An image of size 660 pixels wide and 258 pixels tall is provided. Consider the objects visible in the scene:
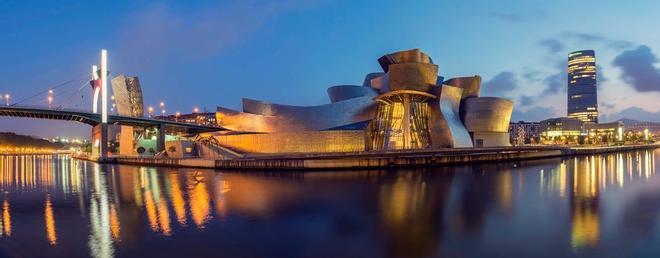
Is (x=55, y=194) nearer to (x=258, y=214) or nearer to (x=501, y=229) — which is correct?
(x=258, y=214)

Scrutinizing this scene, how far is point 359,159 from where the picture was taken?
3431cm

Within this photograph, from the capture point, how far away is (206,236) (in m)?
11.7

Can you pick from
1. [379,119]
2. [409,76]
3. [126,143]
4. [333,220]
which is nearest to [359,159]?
[333,220]

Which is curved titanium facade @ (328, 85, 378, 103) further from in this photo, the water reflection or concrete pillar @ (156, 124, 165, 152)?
the water reflection

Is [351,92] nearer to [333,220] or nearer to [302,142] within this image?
[302,142]

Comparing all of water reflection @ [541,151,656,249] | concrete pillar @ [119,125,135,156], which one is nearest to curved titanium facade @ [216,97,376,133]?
concrete pillar @ [119,125,135,156]

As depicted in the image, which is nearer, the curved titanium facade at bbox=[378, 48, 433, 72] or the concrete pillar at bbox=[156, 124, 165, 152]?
the curved titanium facade at bbox=[378, 48, 433, 72]

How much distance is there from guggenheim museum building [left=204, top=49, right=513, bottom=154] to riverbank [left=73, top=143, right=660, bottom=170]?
8553mm

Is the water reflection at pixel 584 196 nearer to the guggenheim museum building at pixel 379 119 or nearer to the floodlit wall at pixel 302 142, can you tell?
the guggenheim museum building at pixel 379 119

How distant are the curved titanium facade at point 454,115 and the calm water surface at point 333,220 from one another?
2954 centimetres

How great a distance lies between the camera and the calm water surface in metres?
10.6

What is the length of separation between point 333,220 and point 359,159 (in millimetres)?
20543

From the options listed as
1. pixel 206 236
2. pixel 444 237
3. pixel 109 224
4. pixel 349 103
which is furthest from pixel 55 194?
pixel 349 103

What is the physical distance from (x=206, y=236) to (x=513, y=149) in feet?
148
